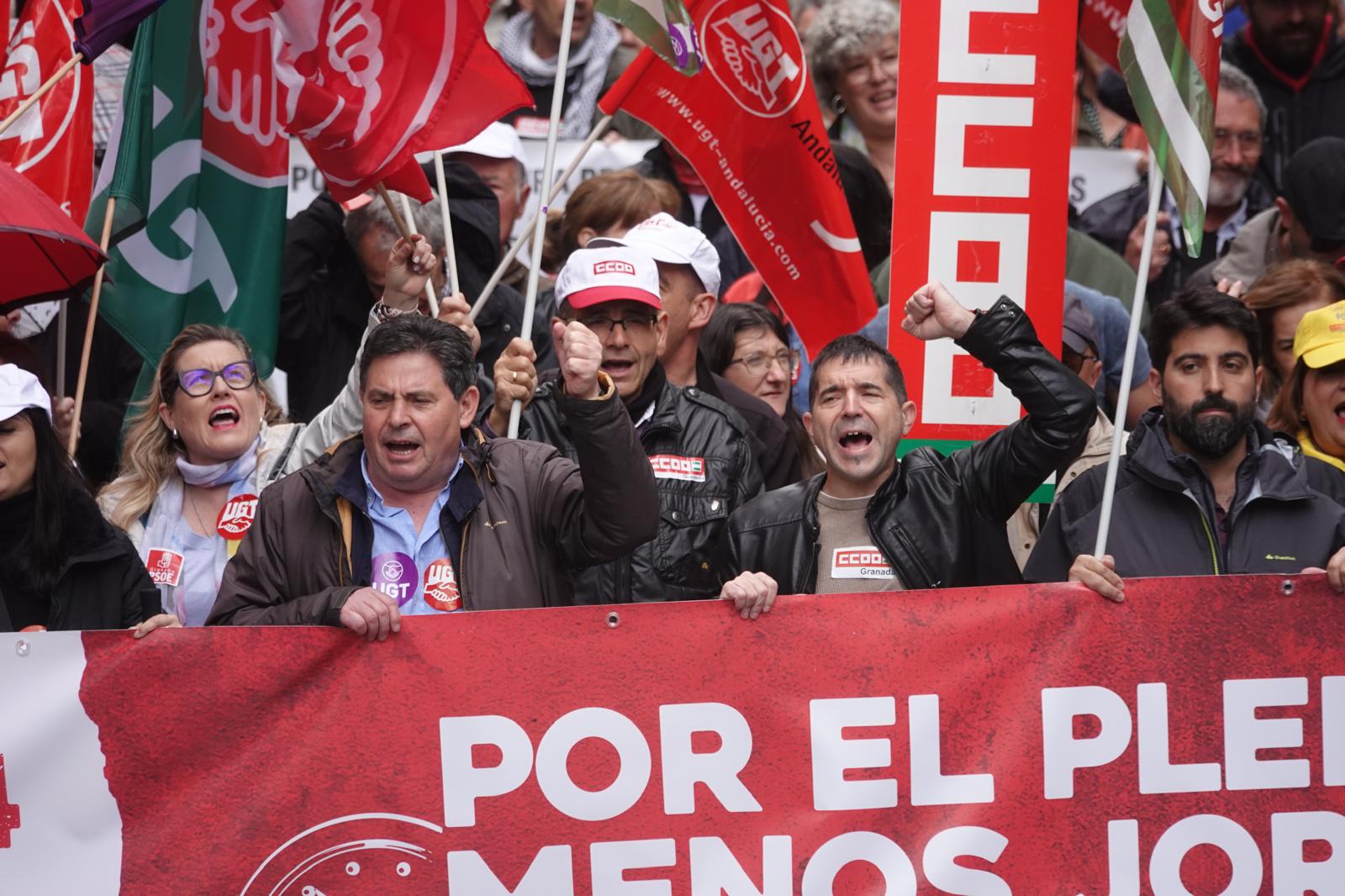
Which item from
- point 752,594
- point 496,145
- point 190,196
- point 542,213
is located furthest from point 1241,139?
point 752,594

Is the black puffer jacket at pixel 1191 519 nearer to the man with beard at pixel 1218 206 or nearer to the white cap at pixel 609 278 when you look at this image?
the white cap at pixel 609 278

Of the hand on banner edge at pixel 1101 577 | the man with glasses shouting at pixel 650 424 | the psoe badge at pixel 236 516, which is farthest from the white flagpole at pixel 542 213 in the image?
the hand on banner edge at pixel 1101 577

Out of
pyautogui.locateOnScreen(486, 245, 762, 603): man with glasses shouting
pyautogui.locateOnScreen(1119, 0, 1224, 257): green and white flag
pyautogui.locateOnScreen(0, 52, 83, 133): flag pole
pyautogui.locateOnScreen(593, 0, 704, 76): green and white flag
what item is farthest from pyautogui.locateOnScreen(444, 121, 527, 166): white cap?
pyautogui.locateOnScreen(1119, 0, 1224, 257): green and white flag

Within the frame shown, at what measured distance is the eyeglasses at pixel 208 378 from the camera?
18.4ft

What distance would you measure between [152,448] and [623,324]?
1.41 m

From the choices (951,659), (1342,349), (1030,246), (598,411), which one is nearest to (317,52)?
(598,411)

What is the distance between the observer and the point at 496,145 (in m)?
7.56

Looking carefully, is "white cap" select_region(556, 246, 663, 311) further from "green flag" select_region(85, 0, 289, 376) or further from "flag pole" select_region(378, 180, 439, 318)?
"green flag" select_region(85, 0, 289, 376)

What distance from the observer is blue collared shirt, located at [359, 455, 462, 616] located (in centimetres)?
465

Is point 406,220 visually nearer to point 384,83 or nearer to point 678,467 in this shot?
point 384,83

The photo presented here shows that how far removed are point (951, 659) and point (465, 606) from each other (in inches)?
44.9

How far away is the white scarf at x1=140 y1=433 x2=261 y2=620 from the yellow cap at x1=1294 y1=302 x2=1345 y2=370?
10.1 ft

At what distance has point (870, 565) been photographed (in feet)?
16.0

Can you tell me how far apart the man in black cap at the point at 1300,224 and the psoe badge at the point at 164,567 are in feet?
12.0
